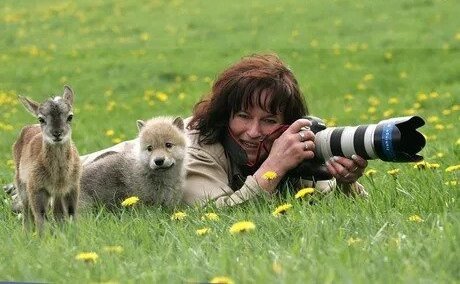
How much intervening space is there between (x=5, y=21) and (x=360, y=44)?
11.4 metres

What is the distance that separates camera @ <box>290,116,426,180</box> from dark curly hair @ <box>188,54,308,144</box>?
0.37 metres

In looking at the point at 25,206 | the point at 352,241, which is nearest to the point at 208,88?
the point at 25,206

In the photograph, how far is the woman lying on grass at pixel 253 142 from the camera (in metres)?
5.36

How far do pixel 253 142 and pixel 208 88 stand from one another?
1066cm

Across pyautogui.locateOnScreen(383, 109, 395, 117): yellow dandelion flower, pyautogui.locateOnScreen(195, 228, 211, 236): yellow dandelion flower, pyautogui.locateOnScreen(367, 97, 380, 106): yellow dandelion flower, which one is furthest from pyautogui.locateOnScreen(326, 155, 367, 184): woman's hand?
pyautogui.locateOnScreen(367, 97, 380, 106): yellow dandelion flower

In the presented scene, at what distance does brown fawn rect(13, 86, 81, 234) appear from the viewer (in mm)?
4867

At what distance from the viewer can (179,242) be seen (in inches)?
163

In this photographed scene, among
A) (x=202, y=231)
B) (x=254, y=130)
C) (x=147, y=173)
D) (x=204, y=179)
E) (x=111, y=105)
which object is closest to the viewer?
(x=202, y=231)

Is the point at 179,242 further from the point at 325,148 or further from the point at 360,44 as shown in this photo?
the point at 360,44

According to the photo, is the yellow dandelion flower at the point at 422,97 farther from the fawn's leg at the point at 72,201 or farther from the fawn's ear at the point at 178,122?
the fawn's leg at the point at 72,201

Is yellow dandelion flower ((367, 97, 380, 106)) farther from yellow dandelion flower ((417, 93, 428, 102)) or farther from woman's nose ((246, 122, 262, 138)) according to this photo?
woman's nose ((246, 122, 262, 138))

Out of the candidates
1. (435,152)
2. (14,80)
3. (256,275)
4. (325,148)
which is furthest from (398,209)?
(14,80)

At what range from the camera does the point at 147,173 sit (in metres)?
5.80

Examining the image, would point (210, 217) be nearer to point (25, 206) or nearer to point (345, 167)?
point (345, 167)
